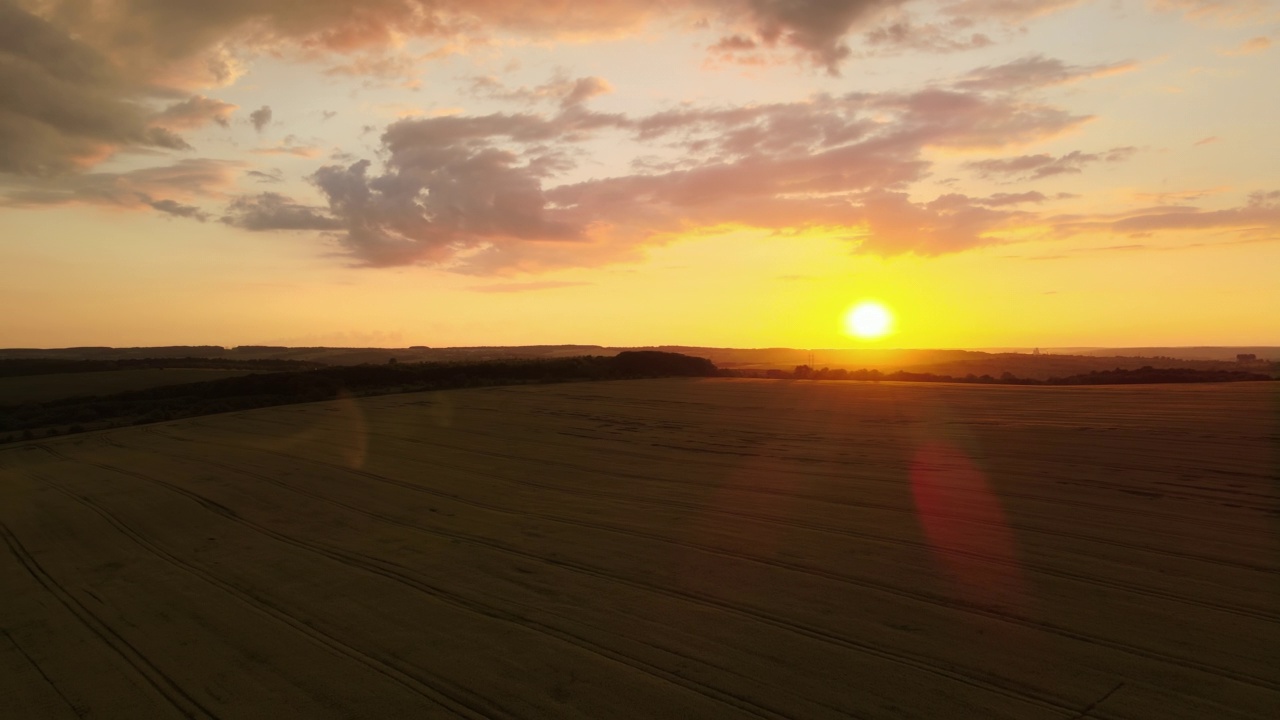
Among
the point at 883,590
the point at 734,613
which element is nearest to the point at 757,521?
the point at 883,590

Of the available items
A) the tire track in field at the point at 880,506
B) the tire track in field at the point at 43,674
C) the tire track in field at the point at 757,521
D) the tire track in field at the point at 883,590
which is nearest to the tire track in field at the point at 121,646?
the tire track in field at the point at 43,674

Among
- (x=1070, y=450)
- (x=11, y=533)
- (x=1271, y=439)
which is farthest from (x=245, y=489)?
(x=1271, y=439)

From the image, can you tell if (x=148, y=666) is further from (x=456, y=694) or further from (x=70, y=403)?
(x=70, y=403)

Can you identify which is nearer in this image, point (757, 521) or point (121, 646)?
point (121, 646)

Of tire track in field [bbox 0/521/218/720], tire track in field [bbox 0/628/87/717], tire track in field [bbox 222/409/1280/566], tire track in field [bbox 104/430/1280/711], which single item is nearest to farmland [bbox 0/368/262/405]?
tire track in field [bbox 222/409/1280/566]

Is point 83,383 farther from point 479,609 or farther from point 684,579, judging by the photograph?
point 684,579

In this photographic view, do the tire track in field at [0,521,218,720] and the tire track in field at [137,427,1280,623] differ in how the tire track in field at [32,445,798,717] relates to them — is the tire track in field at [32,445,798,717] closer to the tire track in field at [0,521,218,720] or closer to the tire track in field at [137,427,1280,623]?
the tire track in field at [0,521,218,720]
